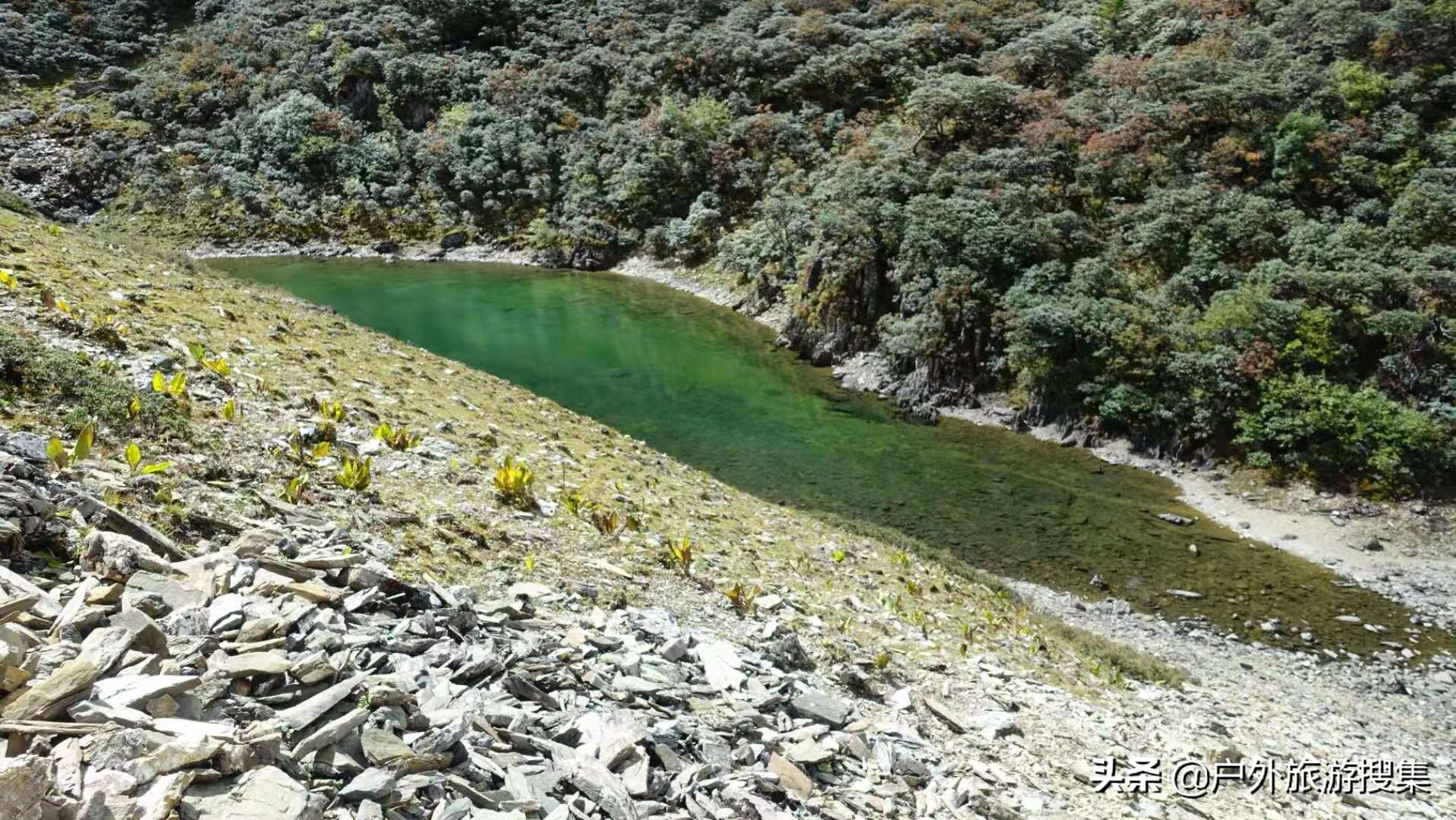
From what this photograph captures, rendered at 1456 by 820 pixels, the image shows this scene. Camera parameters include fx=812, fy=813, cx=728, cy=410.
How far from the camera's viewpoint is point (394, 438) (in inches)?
530

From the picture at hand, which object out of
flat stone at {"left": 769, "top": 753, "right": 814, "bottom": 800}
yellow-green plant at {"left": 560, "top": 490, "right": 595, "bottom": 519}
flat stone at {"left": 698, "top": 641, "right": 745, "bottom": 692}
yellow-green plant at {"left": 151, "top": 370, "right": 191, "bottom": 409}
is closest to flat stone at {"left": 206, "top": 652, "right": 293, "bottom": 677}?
flat stone at {"left": 769, "top": 753, "right": 814, "bottom": 800}

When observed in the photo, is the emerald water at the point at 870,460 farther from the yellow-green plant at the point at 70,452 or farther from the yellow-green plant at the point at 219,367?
the yellow-green plant at the point at 70,452

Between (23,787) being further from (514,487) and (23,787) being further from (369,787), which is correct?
(514,487)

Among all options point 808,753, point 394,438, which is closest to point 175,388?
point 394,438

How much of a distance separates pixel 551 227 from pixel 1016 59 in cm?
3441

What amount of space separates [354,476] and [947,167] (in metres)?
31.3

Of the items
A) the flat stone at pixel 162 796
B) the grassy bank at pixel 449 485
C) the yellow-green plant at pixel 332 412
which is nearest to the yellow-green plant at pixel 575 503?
the grassy bank at pixel 449 485

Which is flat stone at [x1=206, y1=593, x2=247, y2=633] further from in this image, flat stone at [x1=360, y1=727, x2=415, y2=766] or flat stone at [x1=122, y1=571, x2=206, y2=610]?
flat stone at [x1=360, y1=727, x2=415, y2=766]

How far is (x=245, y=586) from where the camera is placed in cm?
695

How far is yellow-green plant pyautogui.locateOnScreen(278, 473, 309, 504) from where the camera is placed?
9977 mm

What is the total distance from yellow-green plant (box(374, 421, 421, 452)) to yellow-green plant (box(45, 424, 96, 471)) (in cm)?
459

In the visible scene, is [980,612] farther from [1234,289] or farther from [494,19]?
[494,19]

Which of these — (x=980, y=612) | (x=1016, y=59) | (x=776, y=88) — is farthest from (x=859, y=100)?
(x=980, y=612)

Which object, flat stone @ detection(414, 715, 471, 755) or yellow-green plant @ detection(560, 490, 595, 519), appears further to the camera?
yellow-green plant @ detection(560, 490, 595, 519)
